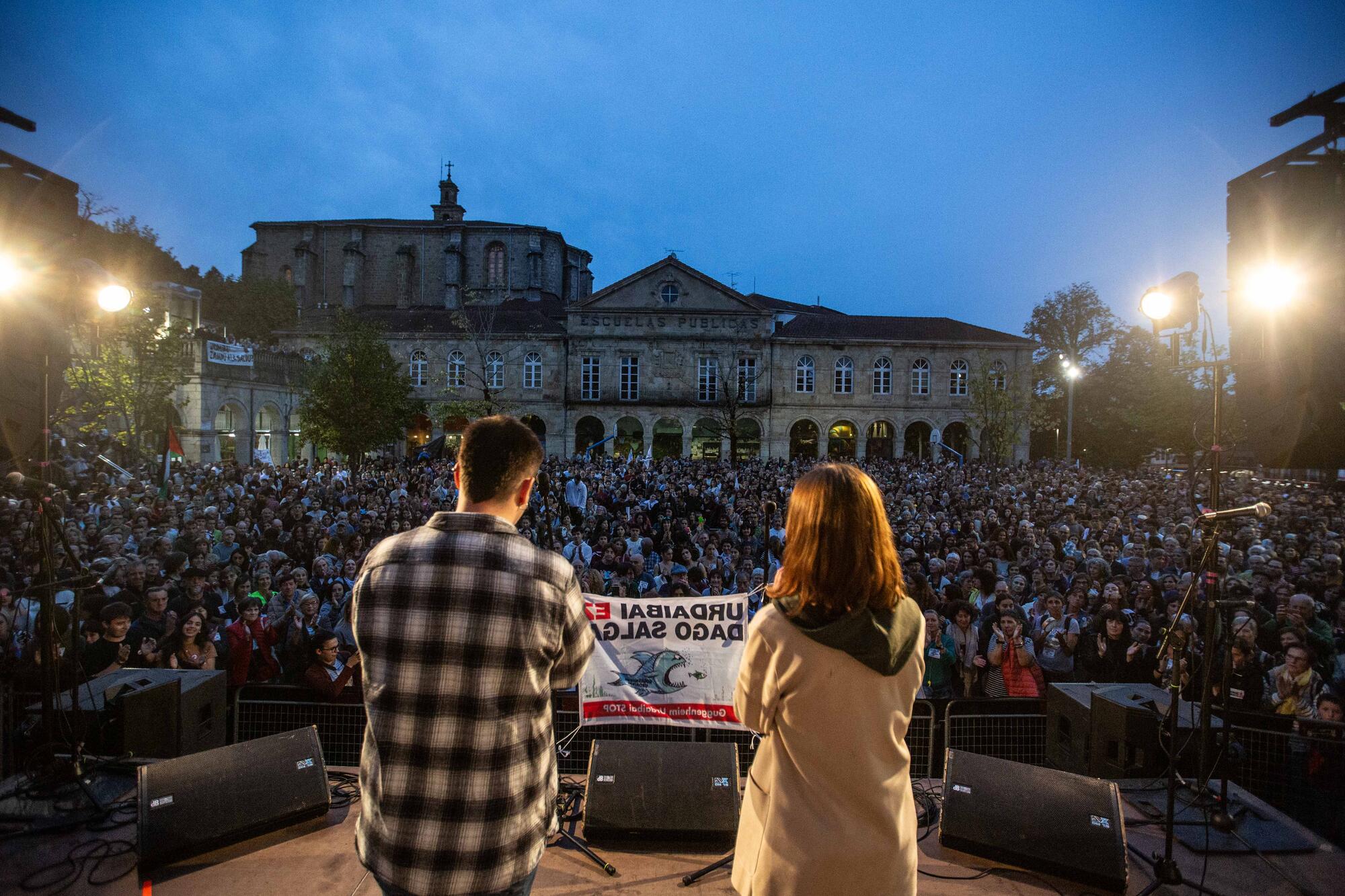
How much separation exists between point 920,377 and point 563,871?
121 feet

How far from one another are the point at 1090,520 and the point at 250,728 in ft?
48.8

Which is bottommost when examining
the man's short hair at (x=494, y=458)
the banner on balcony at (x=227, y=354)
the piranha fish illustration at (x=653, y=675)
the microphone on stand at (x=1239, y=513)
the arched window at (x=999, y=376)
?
the piranha fish illustration at (x=653, y=675)

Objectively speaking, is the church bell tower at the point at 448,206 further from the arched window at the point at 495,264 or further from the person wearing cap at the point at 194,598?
the person wearing cap at the point at 194,598

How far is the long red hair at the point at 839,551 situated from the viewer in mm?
1797

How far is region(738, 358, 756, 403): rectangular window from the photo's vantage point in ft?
120

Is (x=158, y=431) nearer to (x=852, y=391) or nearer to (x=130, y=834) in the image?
(x=130, y=834)

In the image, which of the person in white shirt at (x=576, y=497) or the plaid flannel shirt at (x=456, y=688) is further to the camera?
the person in white shirt at (x=576, y=497)

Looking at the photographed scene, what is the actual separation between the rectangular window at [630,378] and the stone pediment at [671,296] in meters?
2.68

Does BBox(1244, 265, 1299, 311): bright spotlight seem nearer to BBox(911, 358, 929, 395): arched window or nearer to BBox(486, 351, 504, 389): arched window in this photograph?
BBox(911, 358, 929, 395): arched window

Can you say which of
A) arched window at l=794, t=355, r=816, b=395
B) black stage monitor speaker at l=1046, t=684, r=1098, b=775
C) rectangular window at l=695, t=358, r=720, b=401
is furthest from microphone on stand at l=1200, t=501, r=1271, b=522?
arched window at l=794, t=355, r=816, b=395

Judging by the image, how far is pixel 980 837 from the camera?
3.74 meters

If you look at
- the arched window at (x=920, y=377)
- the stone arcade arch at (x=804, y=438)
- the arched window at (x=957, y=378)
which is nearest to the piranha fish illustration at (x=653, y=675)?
the stone arcade arch at (x=804, y=438)

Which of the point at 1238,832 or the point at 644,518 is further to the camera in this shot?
the point at 644,518

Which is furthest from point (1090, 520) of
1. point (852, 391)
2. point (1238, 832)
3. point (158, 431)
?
point (158, 431)
